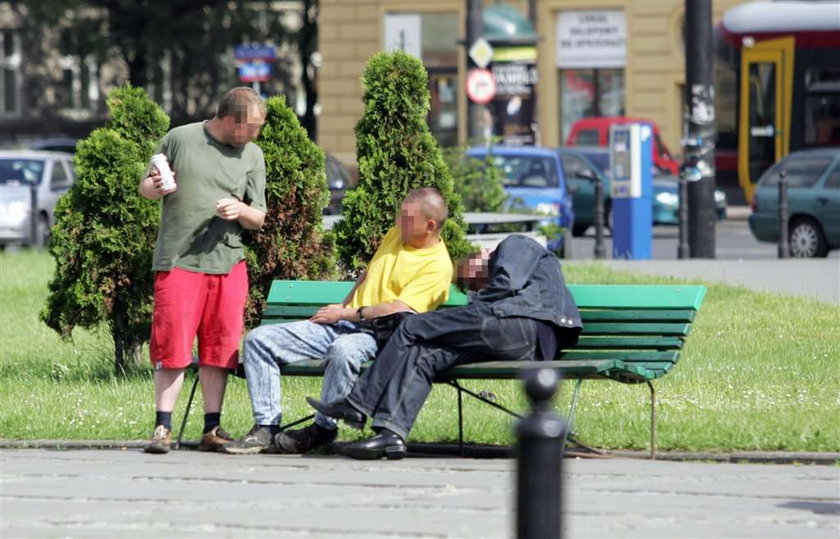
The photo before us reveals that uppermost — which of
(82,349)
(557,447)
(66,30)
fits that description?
(66,30)

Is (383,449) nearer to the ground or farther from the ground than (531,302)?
nearer to the ground

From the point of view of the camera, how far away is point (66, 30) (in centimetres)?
4628

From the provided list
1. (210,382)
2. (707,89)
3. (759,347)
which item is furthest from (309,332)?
(707,89)

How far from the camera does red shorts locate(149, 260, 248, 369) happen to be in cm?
835

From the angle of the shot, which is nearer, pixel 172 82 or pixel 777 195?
pixel 777 195

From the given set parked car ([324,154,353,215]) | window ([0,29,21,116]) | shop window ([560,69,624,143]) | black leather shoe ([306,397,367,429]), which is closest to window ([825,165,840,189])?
parked car ([324,154,353,215])

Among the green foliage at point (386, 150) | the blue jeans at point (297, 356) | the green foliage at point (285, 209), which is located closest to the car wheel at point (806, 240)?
the green foliage at point (386, 150)

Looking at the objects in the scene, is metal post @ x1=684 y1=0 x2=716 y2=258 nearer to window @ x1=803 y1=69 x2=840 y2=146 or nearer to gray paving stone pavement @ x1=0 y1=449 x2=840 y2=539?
window @ x1=803 y1=69 x2=840 y2=146

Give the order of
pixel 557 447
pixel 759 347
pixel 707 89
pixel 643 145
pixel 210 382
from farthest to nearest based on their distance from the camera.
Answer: pixel 643 145 < pixel 707 89 < pixel 759 347 < pixel 210 382 < pixel 557 447

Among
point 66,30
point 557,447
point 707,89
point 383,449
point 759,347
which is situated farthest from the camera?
point 66,30

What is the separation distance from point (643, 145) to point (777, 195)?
5.72ft

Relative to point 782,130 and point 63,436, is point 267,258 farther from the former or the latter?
point 782,130

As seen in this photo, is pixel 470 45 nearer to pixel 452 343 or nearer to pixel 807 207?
pixel 807 207

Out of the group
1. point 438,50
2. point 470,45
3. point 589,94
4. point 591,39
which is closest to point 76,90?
point 438,50
